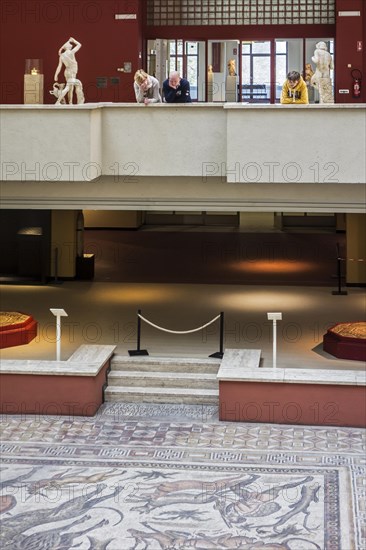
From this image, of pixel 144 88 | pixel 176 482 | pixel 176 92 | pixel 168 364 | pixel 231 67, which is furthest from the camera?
pixel 231 67

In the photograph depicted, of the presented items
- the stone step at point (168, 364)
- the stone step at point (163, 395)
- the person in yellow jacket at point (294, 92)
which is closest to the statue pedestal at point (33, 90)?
the person in yellow jacket at point (294, 92)

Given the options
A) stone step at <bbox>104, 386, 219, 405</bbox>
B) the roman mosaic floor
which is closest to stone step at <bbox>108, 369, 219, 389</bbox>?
stone step at <bbox>104, 386, 219, 405</bbox>

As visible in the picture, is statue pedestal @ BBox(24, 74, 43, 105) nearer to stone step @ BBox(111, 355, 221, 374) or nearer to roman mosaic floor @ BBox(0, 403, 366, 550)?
stone step @ BBox(111, 355, 221, 374)

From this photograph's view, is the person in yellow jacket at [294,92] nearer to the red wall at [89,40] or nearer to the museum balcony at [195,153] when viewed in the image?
the museum balcony at [195,153]

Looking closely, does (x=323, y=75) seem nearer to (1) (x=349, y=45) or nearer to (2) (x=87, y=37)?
(1) (x=349, y=45)

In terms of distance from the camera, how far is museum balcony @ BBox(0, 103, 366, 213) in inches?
654

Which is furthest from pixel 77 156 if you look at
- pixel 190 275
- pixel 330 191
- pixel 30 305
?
pixel 190 275

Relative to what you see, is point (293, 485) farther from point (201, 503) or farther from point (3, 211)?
point (3, 211)

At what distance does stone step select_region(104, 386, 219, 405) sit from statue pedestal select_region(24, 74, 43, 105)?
4.94 metres

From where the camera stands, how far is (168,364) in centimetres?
1897

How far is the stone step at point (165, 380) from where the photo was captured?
18625 mm

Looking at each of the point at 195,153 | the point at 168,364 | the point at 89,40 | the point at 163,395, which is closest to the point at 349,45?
the point at 89,40

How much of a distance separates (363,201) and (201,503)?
5888 mm

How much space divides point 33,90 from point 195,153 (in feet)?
11.0
